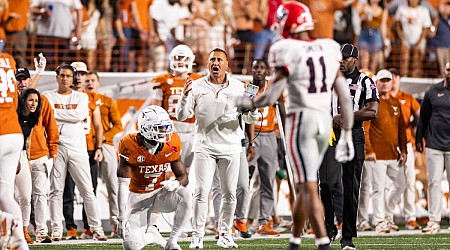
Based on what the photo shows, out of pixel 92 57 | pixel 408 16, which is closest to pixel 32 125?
pixel 92 57

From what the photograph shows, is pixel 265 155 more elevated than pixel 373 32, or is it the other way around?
pixel 373 32

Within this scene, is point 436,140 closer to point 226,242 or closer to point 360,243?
point 360,243

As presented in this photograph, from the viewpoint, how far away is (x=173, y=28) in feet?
54.4

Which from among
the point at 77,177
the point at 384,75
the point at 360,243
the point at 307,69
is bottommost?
the point at 360,243

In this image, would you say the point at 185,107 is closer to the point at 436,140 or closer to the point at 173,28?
the point at 436,140

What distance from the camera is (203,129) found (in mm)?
11062

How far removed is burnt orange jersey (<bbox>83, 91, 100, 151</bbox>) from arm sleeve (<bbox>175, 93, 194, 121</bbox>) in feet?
7.66

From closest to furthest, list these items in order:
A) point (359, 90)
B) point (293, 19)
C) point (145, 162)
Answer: point (293, 19)
point (145, 162)
point (359, 90)

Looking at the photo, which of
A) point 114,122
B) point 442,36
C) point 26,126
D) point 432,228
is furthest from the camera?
point 442,36

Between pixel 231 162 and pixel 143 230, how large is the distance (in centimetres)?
167

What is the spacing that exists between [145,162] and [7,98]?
1.49m

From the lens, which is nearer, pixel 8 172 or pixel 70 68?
pixel 8 172

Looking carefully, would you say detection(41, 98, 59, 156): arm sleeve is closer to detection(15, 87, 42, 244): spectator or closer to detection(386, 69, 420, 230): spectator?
detection(15, 87, 42, 244): spectator

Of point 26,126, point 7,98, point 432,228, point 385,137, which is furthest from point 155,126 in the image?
point 385,137
